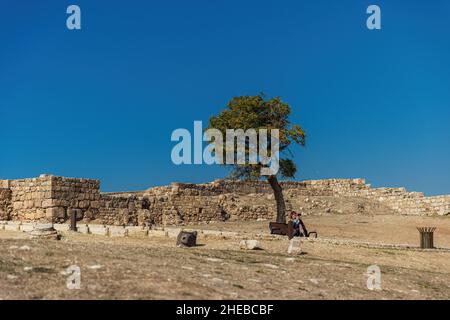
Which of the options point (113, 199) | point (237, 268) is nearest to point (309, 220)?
point (113, 199)

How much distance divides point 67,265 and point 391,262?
35.9 ft

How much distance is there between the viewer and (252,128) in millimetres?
29469

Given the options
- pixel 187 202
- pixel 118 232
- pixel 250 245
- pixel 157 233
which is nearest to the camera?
pixel 250 245

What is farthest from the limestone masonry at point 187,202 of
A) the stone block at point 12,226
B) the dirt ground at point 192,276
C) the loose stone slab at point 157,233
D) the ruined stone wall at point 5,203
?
the dirt ground at point 192,276

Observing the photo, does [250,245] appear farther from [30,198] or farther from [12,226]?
[30,198]

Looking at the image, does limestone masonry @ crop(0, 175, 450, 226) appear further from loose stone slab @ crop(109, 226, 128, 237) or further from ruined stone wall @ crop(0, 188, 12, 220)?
loose stone slab @ crop(109, 226, 128, 237)

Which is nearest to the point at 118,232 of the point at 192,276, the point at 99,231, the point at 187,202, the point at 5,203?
the point at 99,231

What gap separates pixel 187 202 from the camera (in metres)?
35.8

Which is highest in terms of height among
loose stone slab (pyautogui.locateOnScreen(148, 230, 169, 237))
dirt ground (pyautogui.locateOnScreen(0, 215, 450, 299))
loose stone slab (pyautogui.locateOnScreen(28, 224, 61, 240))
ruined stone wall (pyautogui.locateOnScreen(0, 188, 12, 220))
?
ruined stone wall (pyautogui.locateOnScreen(0, 188, 12, 220))

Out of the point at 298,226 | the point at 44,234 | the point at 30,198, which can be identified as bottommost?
the point at 44,234

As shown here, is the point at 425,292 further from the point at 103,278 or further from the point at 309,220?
the point at 309,220

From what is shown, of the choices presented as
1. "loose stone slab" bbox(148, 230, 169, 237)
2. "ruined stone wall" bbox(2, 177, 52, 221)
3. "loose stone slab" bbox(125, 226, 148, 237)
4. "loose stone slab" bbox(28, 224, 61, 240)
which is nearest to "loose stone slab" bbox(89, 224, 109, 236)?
"loose stone slab" bbox(125, 226, 148, 237)

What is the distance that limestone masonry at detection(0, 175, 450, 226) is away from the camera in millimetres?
28172

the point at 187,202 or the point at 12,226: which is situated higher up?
the point at 187,202
